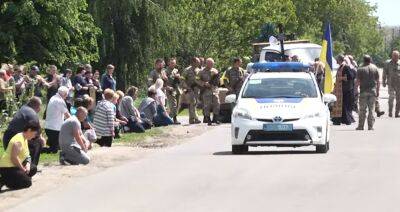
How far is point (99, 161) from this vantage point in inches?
830

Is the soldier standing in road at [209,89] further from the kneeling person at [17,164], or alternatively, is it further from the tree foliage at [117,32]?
the kneeling person at [17,164]

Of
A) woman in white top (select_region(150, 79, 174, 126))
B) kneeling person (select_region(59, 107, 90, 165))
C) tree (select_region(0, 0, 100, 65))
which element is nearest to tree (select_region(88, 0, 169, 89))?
tree (select_region(0, 0, 100, 65))

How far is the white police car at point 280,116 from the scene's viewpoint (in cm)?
2159

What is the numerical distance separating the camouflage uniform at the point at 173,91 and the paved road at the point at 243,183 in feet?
33.7

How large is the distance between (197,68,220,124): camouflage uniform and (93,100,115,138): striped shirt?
858 cm

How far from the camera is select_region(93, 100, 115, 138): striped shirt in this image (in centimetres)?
2470

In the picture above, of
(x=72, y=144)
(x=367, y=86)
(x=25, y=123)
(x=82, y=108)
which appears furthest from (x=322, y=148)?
(x=367, y=86)

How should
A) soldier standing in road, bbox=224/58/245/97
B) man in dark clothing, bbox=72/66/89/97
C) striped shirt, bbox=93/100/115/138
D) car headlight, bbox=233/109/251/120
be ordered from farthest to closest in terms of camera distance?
soldier standing in road, bbox=224/58/245/97
man in dark clothing, bbox=72/66/89/97
striped shirt, bbox=93/100/115/138
car headlight, bbox=233/109/251/120

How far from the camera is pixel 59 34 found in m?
51.4

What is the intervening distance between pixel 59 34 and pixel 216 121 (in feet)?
63.4

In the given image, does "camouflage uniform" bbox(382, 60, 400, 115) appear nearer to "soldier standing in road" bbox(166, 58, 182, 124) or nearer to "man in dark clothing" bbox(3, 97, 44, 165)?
"soldier standing in road" bbox(166, 58, 182, 124)

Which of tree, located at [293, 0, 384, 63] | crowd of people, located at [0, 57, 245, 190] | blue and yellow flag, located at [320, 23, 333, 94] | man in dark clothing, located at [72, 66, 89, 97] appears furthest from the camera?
tree, located at [293, 0, 384, 63]

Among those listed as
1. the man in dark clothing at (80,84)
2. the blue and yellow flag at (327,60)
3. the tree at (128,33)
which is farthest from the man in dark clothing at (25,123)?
the tree at (128,33)

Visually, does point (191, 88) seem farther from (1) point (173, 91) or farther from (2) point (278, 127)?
(2) point (278, 127)
